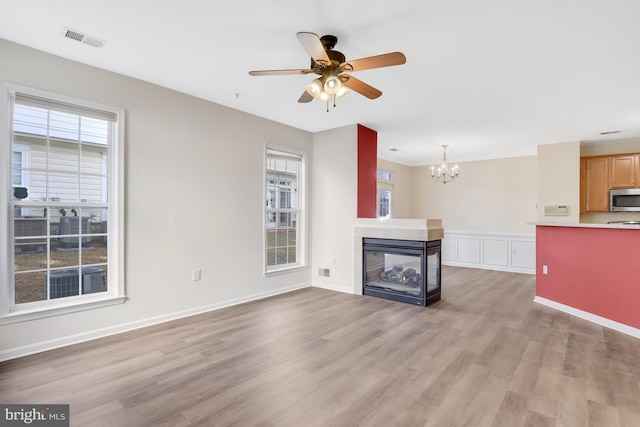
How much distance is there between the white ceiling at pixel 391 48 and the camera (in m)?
2.25

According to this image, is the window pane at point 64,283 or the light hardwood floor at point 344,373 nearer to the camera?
the light hardwood floor at point 344,373

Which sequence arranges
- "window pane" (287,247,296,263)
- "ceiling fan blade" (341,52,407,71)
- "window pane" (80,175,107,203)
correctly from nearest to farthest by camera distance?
"ceiling fan blade" (341,52,407,71) < "window pane" (80,175,107,203) < "window pane" (287,247,296,263)

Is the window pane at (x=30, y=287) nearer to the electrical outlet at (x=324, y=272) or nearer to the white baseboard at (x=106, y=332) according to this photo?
the white baseboard at (x=106, y=332)

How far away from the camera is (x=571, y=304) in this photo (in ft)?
13.4

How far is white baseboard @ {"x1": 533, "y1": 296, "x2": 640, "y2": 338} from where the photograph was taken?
3345 millimetres

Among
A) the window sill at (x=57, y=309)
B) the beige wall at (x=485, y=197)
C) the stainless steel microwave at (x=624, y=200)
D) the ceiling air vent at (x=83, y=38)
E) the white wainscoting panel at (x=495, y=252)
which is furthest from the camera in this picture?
the white wainscoting panel at (x=495, y=252)

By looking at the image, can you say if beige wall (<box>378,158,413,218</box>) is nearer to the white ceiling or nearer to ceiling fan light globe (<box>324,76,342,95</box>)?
the white ceiling

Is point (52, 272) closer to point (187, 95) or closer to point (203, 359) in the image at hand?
point (203, 359)

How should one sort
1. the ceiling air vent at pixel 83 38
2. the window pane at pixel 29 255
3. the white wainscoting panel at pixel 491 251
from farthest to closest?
the white wainscoting panel at pixel 491 251 → the window pane at pixel 29 255 → the ceiling air vent at pixel 83 38

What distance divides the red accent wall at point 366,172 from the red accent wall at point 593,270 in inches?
101

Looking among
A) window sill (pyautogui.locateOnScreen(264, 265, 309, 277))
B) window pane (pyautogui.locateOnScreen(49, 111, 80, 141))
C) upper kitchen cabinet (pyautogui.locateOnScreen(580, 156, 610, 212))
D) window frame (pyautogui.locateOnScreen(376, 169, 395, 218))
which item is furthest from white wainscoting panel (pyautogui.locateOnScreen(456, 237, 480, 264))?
window pane (pyautogui.locateOnScreen(49, 111, 80, 141))

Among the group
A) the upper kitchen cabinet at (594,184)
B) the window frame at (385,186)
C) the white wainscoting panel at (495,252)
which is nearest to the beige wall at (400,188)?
the window frame at (385,186)

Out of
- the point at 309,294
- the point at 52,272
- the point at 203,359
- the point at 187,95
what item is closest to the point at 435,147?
the point at 309,294

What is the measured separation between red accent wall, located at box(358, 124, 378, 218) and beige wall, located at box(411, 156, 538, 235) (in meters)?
3.59
